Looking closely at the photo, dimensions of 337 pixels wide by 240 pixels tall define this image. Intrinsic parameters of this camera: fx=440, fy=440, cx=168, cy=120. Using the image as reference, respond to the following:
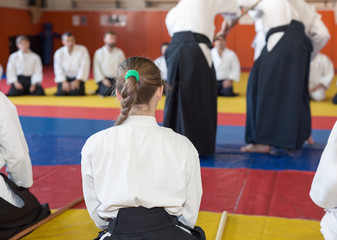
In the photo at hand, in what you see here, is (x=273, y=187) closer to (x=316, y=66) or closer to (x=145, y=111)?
(x=145, y=111)

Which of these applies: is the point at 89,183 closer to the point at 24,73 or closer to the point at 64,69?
the point at 64,69

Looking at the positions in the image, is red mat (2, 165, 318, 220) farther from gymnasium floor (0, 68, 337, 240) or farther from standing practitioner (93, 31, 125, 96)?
standing practitioner (93, 31, 125, 96)

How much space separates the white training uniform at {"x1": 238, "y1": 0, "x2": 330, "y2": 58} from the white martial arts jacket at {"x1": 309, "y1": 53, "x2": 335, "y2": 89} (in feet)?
12.9

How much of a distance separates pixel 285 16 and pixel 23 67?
6.55 meters

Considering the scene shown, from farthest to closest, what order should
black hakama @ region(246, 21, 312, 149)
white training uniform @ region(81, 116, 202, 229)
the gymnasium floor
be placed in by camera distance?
black hakama @ region(246, 21, 312, 149) → the gymnasium floor → white training uniform @ region(81, 116, 202, 229)

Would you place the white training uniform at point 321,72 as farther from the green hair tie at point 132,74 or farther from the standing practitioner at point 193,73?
the green hair tie at point 132,74

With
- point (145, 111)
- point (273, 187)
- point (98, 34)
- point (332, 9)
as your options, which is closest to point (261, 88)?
point (273, 187)

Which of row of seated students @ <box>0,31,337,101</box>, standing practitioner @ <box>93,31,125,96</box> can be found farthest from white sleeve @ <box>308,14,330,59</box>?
standing practitioner @ <box>93,31,125,96</box>

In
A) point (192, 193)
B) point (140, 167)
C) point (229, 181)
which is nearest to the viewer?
point (140, 167)

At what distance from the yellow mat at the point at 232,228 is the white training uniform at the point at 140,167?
3.15 ft

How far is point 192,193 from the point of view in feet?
6.64

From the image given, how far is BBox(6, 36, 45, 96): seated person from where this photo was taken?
9.40 meters

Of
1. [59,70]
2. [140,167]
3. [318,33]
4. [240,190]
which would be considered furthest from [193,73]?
[59,70]

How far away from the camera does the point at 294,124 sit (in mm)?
4645
